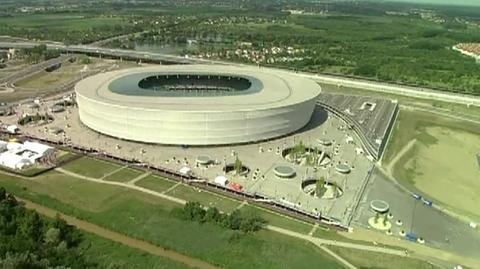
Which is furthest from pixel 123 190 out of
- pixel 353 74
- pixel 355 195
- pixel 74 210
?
pixel 353 74

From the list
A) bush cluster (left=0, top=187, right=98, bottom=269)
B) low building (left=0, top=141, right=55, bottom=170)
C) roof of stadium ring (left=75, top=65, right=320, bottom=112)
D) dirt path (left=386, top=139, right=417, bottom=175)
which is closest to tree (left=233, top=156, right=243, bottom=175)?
roof of stadium ring (left=75, top=65, right=320, bottom=112)

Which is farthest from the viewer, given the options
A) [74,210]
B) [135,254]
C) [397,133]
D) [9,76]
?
[9,76]

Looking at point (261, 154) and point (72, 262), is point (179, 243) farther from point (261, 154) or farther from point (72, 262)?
point (261, 154)

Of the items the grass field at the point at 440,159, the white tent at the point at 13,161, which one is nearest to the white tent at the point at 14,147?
the white tent at the point at 13,161

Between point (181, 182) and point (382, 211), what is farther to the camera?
point (181, 182)

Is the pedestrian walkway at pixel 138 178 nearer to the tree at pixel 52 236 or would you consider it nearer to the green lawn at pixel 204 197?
the green lawn at pixel 204 197

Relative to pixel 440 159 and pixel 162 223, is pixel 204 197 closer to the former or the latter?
pixel 162 223

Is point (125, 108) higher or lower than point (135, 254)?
higher
